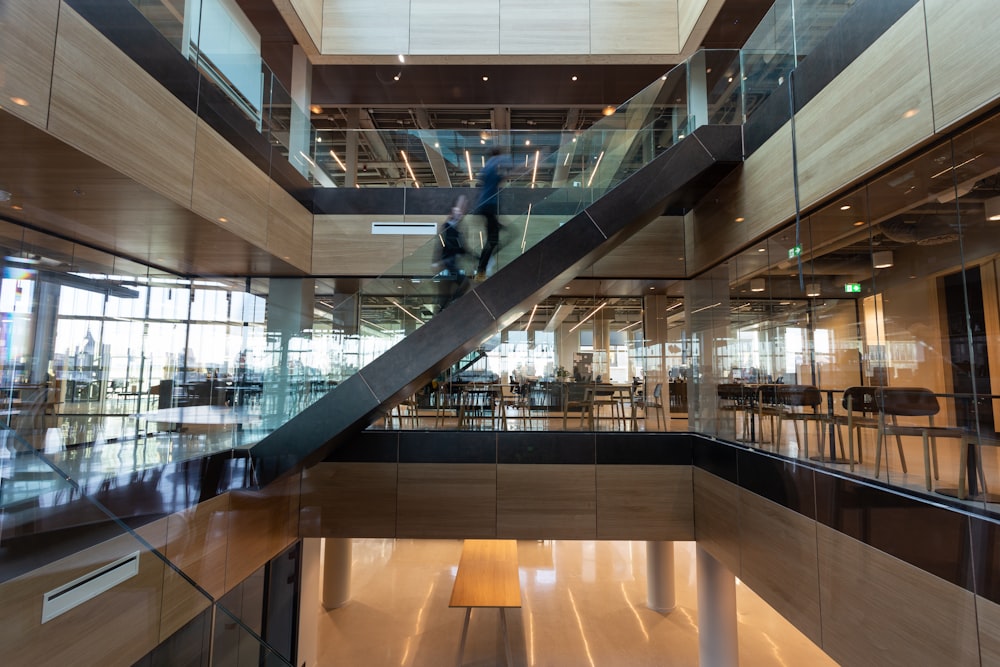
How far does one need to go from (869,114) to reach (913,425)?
2.31m

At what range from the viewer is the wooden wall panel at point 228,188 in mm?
4910

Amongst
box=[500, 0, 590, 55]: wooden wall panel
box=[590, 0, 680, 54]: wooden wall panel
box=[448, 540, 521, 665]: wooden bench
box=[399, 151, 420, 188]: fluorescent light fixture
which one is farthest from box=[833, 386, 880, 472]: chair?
box=[500, 0, 590, 55]: wooden wall panel

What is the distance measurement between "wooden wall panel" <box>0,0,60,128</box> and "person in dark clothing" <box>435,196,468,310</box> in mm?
3513

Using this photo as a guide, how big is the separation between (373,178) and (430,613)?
9320 mm

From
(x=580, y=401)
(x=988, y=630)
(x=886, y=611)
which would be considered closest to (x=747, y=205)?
(x=580, y=401)

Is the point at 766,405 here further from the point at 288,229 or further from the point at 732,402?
the point at 288,229

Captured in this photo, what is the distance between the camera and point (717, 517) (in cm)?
641

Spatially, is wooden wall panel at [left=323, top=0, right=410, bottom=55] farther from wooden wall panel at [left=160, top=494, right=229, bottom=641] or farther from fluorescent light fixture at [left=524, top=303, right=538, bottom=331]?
wooden wall panel at [left=160, top=494, right=229, bottom=641]

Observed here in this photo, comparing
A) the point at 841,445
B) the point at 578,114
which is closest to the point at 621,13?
the point at 578,114

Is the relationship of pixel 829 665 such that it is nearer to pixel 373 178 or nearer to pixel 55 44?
pixel 373 178

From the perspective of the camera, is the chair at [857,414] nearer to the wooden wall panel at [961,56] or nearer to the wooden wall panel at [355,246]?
the wooden wall panel at [961,56]

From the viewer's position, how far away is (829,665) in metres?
9.02

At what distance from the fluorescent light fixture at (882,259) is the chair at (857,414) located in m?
0.94

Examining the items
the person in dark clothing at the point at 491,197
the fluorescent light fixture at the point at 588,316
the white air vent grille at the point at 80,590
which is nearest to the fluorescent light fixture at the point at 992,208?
the person in dark clothing at the point at 491,197
